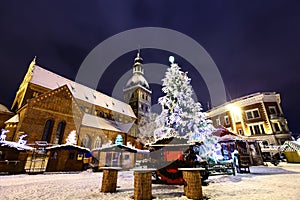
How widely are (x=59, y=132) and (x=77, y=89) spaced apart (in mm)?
13076

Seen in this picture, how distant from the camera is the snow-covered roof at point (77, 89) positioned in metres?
24.3

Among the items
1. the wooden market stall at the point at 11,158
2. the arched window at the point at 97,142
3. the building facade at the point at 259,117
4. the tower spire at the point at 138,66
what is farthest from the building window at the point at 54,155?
the tower spire at the point at 138,66

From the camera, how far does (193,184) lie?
15.1ft

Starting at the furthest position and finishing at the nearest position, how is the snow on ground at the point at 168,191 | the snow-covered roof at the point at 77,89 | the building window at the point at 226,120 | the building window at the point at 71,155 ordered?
the building window at the point at 226,120 → the snow-covered roof at the point at 77,89 → the building window at the point at 71,155 → the snow on ground at the point at 168,191

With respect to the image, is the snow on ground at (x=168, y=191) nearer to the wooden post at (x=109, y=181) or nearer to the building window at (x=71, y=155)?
the wooden post at (x=109, y=181)

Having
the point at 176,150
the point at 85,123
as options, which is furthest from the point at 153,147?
the point at 85,123

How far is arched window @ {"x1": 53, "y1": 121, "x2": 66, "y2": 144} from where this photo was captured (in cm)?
1930

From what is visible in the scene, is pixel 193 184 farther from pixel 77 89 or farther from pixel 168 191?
pixel 77 89

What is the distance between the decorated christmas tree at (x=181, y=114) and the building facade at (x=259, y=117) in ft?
64.8

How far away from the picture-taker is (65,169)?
15.9 metres

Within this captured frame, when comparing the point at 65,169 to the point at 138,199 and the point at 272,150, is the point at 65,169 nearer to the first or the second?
the point at 138,199

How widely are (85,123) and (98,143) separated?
4.51 meters

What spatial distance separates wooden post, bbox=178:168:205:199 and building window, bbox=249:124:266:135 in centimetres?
2812

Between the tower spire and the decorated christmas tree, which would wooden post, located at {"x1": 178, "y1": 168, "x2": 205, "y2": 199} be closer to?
the decorated christmas tree
